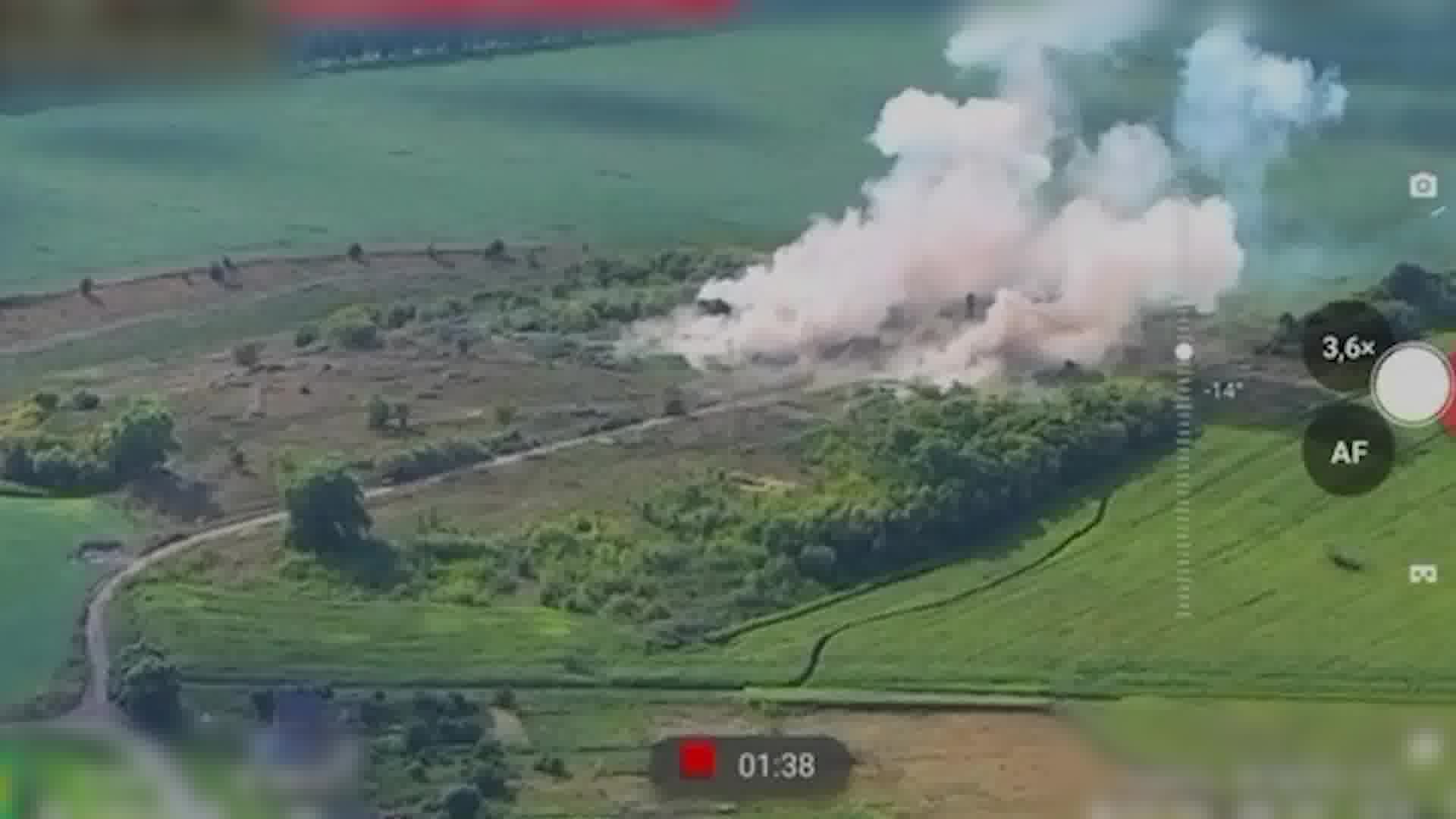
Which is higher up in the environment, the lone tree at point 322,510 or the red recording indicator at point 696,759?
the lone tree at point 322,510

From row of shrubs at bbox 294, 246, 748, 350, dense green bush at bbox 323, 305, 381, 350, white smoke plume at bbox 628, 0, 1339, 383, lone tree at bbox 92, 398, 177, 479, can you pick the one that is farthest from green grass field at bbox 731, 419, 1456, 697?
lone tree at bbox 92, 398, 177, 479

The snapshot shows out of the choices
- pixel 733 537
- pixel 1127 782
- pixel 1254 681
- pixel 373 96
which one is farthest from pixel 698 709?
pixel 373 96

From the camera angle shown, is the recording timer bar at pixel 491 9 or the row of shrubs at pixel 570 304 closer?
the recording timer bar at pixel 491 9

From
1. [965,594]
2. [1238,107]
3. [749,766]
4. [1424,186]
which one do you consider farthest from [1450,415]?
[749,766]

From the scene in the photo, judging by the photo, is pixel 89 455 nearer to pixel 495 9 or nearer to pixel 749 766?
pixel 495 9

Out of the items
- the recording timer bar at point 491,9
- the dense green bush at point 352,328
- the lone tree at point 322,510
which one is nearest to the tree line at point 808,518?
the lone tree at point 322,510

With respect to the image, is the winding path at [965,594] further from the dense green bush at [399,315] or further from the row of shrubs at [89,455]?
the row of shrubs at [89,455]

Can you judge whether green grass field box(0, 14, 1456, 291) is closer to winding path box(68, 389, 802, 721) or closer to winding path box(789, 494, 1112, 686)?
winding path box(68, 389, 802, 721)

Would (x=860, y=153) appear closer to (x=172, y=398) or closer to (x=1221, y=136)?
(x=1221, y=136)
